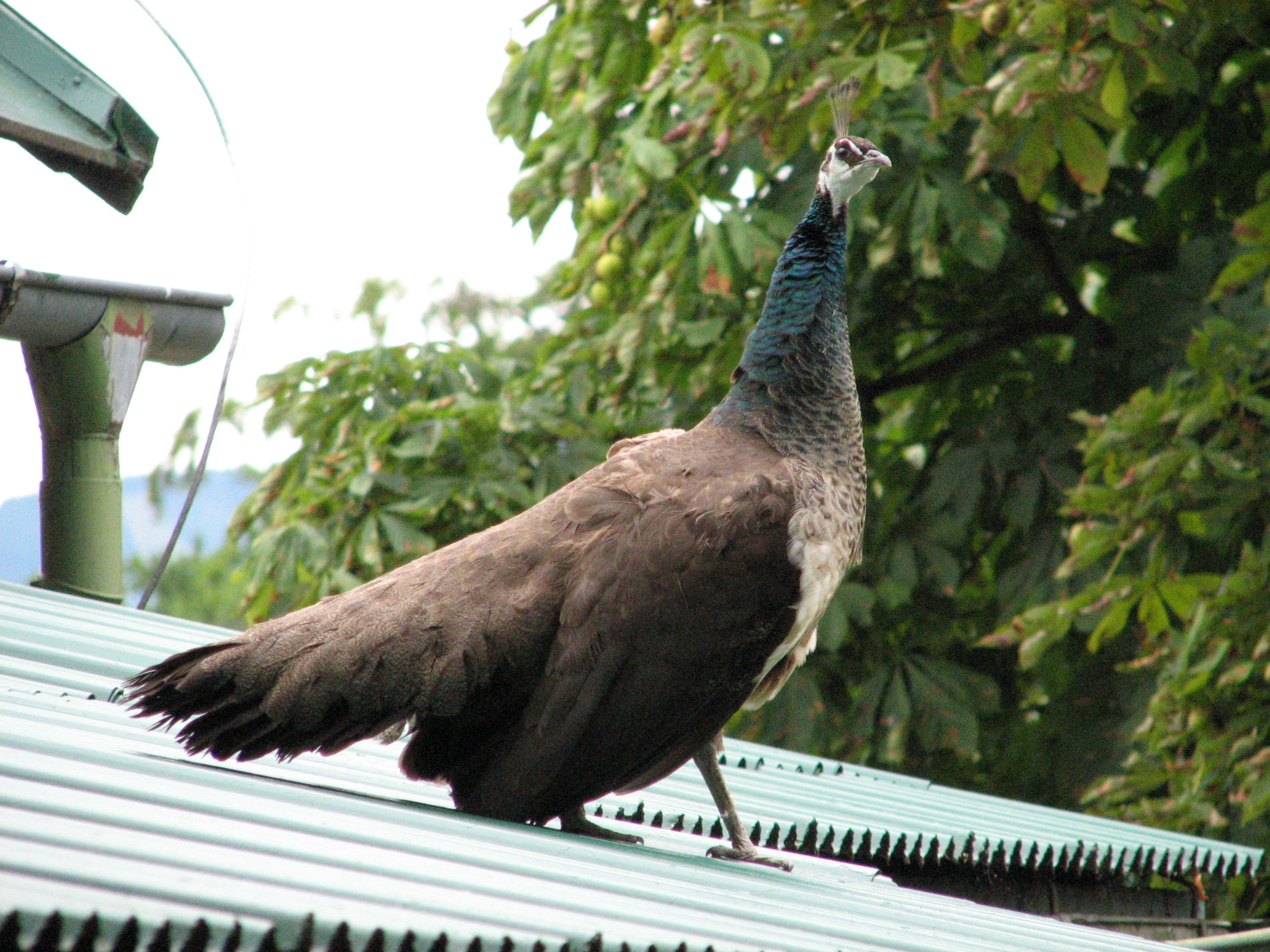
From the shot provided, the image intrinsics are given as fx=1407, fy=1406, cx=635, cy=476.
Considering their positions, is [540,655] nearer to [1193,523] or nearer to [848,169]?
[848,169]

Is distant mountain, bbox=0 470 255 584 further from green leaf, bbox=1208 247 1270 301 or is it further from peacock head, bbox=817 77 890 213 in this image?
green leaf, bbox=1208 247 1270 301

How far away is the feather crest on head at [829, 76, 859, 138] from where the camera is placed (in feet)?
15.0

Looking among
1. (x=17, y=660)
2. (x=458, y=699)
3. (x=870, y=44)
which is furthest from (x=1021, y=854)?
(x=870, y=44)

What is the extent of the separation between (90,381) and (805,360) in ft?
8.24

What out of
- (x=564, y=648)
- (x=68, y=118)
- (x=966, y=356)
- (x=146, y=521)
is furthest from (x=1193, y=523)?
(x=146, y=521)

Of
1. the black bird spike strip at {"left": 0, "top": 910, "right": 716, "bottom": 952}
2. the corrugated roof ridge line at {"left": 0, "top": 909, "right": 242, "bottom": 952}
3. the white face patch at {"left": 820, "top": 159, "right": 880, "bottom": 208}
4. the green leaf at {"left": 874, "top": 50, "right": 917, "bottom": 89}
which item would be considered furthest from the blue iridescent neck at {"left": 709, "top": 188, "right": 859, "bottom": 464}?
the corrugated roof ridge line at {"left": 0, "top": 909, "right": 242, "bottom": 952}

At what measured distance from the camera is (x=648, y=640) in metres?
2.82

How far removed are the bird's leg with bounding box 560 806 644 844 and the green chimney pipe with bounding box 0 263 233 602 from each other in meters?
2.47

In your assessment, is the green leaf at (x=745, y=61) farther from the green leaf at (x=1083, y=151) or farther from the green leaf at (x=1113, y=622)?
the green leaf at (x=1113, y=622)

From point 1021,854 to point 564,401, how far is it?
3.25 metres

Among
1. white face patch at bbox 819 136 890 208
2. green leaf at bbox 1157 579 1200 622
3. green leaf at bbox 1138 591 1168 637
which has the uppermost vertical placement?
white face patch at bbox 819 136 890 208

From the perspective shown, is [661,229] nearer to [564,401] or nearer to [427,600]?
[564,401]

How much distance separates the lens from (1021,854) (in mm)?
3777

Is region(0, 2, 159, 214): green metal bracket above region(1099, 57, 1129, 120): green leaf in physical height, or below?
above
